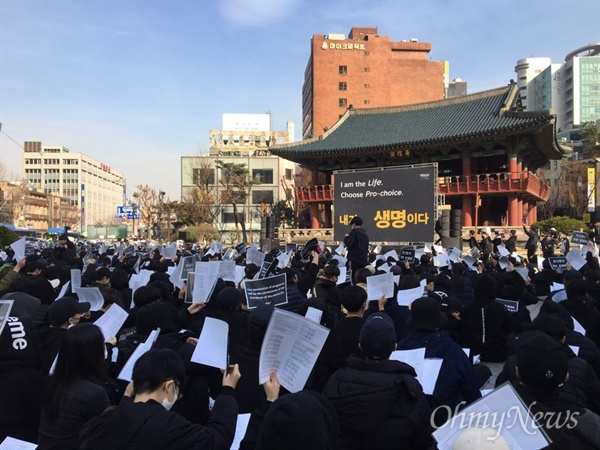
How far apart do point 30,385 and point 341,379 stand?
210 centimetres

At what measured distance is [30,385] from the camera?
338 cm

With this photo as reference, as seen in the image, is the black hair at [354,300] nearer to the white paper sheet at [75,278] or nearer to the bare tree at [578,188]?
the white paper sheet at [75,278]

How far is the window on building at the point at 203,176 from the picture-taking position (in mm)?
52656

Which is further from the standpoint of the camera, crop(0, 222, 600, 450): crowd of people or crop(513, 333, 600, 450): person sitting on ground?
crop(513, 333, 600, 450): person sitting on ground

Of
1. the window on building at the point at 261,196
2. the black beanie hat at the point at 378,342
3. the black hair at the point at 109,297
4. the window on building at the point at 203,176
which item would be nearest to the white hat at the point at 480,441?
the black beanie hat at the point at 378,342

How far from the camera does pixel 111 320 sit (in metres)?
4.17

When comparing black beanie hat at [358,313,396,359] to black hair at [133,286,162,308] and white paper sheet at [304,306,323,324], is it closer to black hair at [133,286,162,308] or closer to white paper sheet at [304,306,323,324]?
white paper sheet at [304,306,323,324]

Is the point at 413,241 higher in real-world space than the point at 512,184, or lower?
lower

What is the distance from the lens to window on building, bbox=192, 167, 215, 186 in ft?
173

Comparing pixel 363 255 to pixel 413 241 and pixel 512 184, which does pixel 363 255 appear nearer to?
pixel 413 241

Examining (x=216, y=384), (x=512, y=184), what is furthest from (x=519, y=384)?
(x=512, y=184)

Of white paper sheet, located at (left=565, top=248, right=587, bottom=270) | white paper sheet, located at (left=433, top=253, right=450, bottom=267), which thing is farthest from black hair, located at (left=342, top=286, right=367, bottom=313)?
white paper sheet, located at (left=433, top=253, right=450, bottom=267)

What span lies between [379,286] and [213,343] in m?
3.26

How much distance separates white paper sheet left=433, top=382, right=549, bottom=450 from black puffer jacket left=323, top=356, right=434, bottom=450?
52 centimetres
